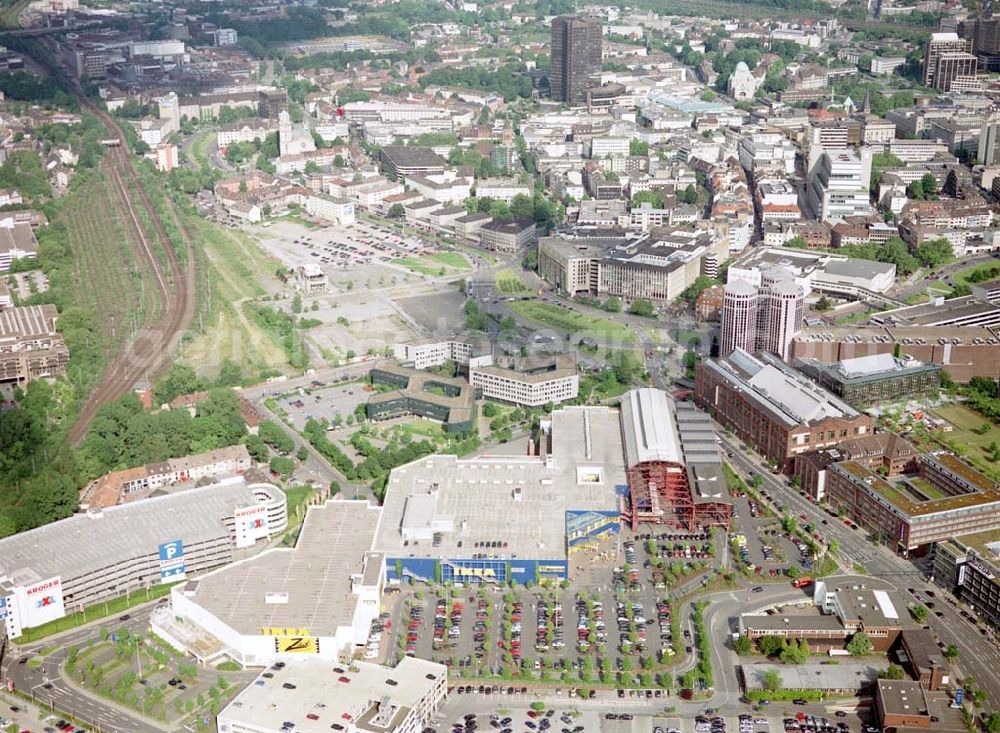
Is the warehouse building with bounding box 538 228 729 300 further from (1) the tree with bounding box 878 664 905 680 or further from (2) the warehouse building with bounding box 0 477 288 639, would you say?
(1) the tree with bounding box 878 664 905 680

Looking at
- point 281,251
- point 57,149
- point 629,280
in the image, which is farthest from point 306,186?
point 629,280

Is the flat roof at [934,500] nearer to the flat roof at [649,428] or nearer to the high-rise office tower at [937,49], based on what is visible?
the flat roof at [649,428]

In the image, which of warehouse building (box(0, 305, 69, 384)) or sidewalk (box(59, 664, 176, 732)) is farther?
warehouse building (box(0, 305, 69, 384))

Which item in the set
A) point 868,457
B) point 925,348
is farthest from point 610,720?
point 925,348

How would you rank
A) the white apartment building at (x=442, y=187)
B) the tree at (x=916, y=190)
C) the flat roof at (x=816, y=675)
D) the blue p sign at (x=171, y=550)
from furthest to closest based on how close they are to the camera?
the white apartment building at (x=442, y=187) < the tree at (x=916, y=190) < the blue p sign at (x=171, y=550) < the flat roof at (x=816, y=675)

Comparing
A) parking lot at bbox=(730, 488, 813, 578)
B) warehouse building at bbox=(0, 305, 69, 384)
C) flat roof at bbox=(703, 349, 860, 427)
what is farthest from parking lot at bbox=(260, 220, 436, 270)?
parking lot at bbox=(730, 488, 813, 578)

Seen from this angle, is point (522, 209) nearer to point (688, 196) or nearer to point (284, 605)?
point (688, 196)

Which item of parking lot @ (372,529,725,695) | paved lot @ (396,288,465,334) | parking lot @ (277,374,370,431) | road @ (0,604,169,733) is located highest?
paved lot @ (396,288,465,334)

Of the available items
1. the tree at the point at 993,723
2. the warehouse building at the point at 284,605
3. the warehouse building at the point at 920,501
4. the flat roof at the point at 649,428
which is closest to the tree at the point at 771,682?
the tree at the point at 993,723
